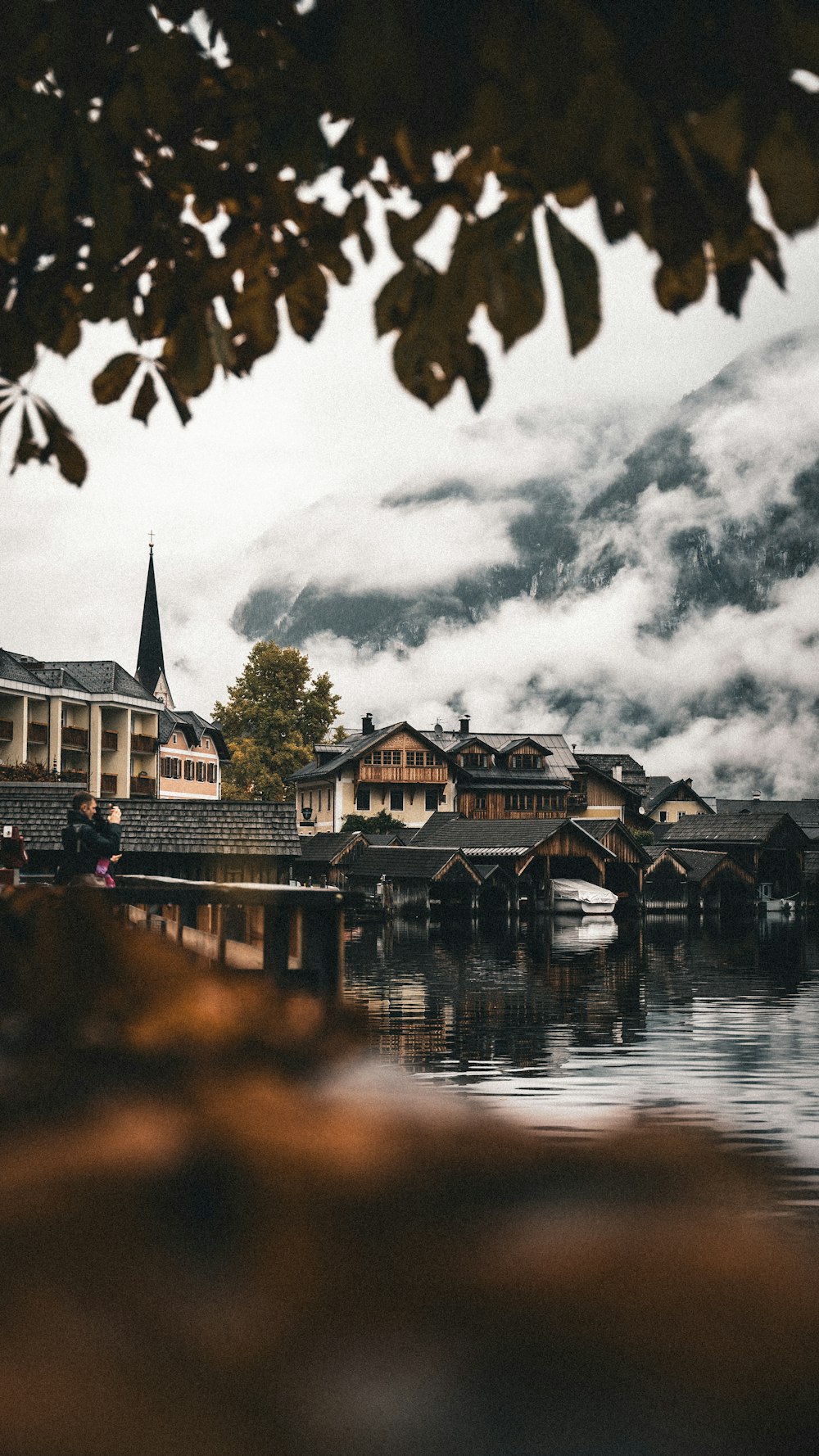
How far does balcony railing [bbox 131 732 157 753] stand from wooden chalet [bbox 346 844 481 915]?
13636 millimetres

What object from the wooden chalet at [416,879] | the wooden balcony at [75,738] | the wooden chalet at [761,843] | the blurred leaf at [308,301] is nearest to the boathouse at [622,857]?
the wooden chalet at [761,843]

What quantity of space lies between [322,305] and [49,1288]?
3064 millimetres

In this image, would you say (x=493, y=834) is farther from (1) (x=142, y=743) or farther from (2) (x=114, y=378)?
(2) (x=114, y=378)

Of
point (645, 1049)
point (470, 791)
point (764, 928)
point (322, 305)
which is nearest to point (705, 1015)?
point (645, 1049)

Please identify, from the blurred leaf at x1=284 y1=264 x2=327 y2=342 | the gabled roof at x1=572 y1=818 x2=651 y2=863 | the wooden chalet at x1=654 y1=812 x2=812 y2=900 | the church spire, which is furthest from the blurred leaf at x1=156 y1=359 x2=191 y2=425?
the church spire

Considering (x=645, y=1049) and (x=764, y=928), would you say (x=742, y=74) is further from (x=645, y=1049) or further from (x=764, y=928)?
(x=764, y=928)

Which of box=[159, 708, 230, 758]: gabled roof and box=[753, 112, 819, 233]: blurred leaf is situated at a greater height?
box=[159, 708, 230, 758]: gabled roof

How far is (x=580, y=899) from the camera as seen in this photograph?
8094 centimetres

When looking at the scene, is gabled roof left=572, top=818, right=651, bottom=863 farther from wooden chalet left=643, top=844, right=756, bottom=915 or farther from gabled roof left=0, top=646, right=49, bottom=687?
gabled roof left=0, top=646, right=49, bottom=687

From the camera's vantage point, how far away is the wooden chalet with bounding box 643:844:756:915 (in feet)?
298

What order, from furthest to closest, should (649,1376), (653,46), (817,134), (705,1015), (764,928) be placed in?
(764,928) → (705,1015) → (649,1376) → (653,46) → (817,134)

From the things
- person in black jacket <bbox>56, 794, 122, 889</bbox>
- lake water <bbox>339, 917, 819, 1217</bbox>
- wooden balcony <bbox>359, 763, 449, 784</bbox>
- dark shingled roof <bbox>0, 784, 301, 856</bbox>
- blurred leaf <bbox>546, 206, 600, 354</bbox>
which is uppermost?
wooden balcony <bbox>359, 763, 449, 784</bbox>

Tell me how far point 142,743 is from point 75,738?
21.5ft

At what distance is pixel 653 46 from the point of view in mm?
2830
